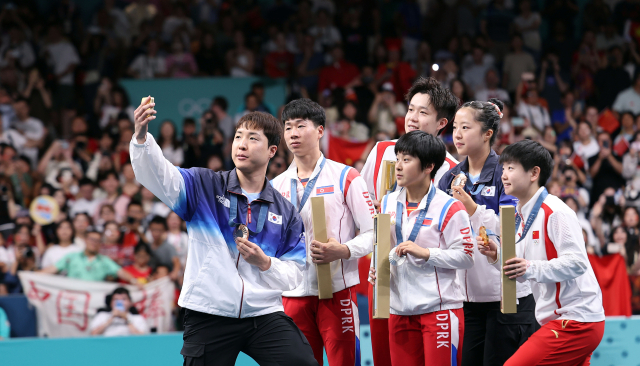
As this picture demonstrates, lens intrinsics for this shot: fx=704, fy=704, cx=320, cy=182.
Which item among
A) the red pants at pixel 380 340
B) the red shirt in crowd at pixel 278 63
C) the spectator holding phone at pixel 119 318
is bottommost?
the spectator holding phone at pixel 119 318

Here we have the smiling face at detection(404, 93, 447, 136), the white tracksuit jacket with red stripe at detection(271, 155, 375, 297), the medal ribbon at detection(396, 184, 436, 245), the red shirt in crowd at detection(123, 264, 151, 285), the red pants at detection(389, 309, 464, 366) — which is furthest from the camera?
the red shirt in crowd at detection(123, 264, 151, 285)

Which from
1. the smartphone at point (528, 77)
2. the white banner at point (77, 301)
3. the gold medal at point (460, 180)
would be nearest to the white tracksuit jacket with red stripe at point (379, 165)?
the gold medal at point (460, 180)

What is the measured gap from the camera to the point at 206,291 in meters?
4.11

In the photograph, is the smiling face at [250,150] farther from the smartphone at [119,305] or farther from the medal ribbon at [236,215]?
the smartphone at [119,305]

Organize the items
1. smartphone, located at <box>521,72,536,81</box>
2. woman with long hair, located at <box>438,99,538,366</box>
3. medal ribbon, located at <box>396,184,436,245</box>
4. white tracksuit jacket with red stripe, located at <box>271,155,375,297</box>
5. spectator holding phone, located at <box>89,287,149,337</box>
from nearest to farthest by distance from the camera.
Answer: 1. medal ribbon, located at <box>396,184,436,245</box>
2. woman with long hair, located at <box>438,99,538,366</box>
3. white tracksuit jacket with red stripe, located at <box>271,155,375,297</box>
4. spectator holding phone, located at <box>89,287,149,337</box>
5. smartphone, located at <box>521,72,536,81</box>

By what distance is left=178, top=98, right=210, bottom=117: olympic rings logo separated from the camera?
1247cm

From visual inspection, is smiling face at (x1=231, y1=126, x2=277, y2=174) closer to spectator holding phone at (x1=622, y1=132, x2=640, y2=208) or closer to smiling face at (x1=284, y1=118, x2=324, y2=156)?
smiling face at (x1=284, y1=118, x2=324, y2=156)

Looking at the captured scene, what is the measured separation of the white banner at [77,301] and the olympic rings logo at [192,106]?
4911 millimetres

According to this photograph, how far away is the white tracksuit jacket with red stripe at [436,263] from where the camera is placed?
4.49m

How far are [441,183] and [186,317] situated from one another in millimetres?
2128

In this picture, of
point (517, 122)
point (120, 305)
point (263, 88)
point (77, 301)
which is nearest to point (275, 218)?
point (120, 305)

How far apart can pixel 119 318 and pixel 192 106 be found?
17.9 ft

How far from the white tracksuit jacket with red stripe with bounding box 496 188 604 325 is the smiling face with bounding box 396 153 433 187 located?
697 mm

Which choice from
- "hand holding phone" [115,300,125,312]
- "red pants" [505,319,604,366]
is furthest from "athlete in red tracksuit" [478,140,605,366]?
"hand holding phone" [115,300,125,312]
